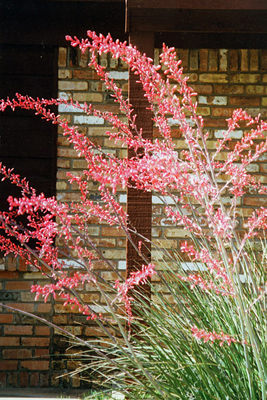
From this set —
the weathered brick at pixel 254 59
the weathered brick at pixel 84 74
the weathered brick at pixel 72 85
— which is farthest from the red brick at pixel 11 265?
the weathered brick at pixel 254 59

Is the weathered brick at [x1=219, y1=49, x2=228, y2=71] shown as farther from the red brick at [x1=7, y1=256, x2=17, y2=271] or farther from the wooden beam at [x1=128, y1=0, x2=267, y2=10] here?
the red brick at [x1=7, y1=256, x2=17, y2=271]

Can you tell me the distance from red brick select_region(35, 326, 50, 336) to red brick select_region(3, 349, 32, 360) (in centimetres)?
15

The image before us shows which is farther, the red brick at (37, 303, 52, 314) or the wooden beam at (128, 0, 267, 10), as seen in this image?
the red brick at (37, 303, 52, 314)

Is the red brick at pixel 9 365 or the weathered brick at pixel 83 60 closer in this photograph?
the red brick at pixel 9 365

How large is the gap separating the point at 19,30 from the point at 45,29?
204 millimetres

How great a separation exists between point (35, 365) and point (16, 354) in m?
0.17

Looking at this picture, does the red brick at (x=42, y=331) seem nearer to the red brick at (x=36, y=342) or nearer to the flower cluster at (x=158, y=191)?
the red brick at (x=36, y=342)

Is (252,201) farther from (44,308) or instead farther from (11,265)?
Answer: (11,265)

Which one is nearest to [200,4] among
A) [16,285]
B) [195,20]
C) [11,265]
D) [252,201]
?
[195,20]

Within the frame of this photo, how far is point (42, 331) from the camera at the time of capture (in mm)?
3887

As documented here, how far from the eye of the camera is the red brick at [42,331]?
388 centimetres

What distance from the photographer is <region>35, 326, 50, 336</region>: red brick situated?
388cm

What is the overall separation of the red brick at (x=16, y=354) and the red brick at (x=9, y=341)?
45 mm

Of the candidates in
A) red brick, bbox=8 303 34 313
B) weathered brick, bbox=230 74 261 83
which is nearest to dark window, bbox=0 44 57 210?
red brick, bbox=8 303 34 313
